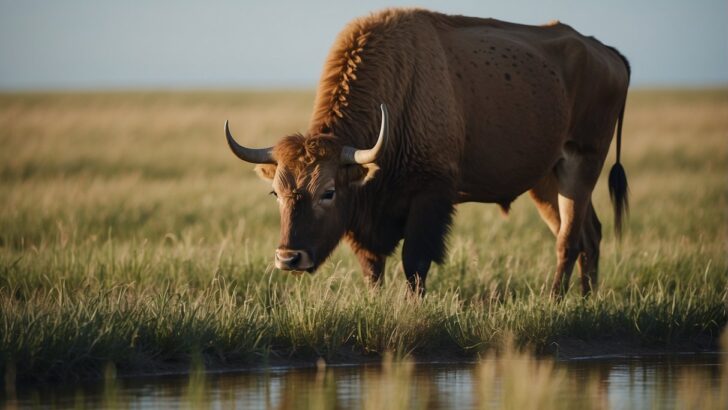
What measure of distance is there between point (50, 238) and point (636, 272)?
657 centimetres

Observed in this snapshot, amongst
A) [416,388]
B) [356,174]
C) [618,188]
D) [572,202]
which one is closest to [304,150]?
[356,174]

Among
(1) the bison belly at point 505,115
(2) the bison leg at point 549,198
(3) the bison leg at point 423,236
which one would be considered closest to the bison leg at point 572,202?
(2) the bison leg at point 549,198

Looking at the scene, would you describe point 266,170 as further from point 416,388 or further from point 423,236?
point 416,388

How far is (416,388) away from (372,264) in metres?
2.88

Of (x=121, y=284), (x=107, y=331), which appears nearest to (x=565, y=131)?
(x=121, y=284)

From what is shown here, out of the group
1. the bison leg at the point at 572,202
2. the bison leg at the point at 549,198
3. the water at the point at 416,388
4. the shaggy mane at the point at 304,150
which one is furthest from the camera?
the bison leg at the point at 549,198

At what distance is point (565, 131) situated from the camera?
1096cm

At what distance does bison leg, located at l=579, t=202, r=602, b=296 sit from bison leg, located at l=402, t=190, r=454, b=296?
2070 mm

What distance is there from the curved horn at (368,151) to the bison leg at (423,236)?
706mm

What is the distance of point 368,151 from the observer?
881 centimetres

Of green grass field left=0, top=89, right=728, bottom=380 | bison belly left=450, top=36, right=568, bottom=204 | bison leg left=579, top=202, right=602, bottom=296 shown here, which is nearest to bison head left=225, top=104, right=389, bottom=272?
green grass field left=0, top=89, right=728, bottom=380

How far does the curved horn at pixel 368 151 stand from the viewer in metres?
8.65

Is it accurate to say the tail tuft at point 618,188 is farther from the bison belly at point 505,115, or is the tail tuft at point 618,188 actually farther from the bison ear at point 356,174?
the bison ear at point 356,174

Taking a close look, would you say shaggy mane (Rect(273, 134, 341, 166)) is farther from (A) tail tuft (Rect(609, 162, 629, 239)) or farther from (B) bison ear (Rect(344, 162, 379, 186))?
(A) tail tuft (Rect(609, 162, 629, 239))
